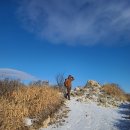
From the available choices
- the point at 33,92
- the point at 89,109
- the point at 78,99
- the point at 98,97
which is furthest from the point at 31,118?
the point at 98,97

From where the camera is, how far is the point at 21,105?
16.0 metres

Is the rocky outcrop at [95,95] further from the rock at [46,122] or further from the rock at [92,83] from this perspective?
the rock at [46,122]

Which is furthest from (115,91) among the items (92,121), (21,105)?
(21,105)

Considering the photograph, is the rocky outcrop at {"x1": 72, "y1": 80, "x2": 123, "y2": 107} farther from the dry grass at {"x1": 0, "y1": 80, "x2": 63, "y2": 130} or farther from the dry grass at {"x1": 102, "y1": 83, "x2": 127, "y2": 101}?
the dry grass at {"x1": 0, "y1": 80, "x2": 63, "y2": 130}

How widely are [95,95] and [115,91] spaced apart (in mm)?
2832

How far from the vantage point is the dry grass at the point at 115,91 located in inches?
1171

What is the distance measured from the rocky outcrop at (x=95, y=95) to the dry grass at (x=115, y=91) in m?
0.47

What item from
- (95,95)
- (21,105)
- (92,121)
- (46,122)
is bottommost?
(46,122)

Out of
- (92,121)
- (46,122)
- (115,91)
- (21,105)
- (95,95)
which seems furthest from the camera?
(115,91)

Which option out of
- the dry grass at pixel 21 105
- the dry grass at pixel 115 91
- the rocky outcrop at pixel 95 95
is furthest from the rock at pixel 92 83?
the dry grass at pixel 21 105

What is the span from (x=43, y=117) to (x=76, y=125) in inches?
74.4

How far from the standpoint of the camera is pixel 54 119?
17.6m

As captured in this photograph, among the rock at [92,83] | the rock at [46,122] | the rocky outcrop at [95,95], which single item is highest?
the rock at [92,83]

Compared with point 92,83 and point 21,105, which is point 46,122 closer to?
point 21,105
